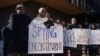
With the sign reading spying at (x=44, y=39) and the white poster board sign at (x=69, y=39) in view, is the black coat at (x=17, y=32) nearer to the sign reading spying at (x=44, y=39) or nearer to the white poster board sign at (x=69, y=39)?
the sign reading spying at (x=44, y=39)

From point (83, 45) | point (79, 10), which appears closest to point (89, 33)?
point (83, 45)

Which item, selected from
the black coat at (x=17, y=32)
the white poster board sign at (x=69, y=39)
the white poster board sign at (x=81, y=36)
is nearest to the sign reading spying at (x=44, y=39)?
the black coat at (x=17, y=32)

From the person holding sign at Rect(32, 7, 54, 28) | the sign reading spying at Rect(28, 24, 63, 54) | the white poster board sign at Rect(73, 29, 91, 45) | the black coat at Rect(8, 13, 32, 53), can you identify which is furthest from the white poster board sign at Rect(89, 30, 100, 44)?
the black coat at Rect(8, 13, 32, 53)

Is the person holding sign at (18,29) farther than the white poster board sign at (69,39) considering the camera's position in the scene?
No

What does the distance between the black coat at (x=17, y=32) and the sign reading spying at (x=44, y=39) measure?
0.62 metres

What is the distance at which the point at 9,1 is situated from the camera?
1756cm

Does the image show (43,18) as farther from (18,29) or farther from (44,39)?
(18,29)

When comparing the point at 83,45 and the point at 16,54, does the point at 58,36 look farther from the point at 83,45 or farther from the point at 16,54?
the point at 83,45

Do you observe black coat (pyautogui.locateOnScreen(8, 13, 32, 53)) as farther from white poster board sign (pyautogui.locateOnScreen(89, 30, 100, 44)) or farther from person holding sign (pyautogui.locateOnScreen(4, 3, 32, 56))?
white poster board sign (pyautogui.locateOnScreen(89, 30, 100, 44))

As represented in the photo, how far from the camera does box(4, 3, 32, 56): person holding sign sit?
25.6ft

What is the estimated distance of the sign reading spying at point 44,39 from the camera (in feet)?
28.4

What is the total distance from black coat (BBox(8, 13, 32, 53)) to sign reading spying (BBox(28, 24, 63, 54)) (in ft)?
2.03

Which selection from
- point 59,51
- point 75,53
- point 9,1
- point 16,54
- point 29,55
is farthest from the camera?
point 9,1

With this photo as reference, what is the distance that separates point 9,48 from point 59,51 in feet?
6.34
